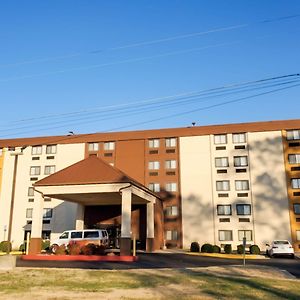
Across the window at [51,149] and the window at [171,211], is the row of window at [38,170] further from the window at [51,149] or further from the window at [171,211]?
the window at [171,211]

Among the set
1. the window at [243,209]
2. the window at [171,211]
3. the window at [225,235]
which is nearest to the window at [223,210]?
the window at [243,209]

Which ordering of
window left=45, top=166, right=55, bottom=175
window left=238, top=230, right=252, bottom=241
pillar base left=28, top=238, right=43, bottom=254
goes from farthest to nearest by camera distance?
1. window left=45, top=166, right=55, bottom=175
2. window left=238, top=230, right=252, bottom=241
3. pillar base left=28, top=238, right=43, bottom=254

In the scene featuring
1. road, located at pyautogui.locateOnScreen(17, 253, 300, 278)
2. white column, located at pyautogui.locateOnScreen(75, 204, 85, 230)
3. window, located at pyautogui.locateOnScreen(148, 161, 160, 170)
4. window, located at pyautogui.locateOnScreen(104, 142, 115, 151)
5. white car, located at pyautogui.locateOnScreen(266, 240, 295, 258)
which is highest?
window, located at pyautogui.locateOnScreen(104, 142, 115, 151)

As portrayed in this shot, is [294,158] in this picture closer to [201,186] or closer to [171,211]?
[201,186]

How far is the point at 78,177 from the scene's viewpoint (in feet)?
94.6

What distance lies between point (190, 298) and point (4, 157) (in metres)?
40.8

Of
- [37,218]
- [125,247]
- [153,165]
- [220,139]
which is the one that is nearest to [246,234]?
[220,139]

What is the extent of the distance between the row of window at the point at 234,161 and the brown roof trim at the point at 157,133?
8.93ft

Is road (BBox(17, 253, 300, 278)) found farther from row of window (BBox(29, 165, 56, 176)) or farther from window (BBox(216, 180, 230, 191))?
row of window (BBox(29, 165, 56, 176))

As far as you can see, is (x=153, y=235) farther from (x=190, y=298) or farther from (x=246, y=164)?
(x=190, y=298)

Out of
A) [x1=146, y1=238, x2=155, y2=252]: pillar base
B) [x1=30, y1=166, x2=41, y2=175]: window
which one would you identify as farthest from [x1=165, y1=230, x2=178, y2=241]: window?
[x1=30, y1=166, x2=41, y2=175]: window

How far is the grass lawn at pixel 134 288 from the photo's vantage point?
9.99 meters

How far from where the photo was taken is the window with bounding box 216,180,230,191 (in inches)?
1580

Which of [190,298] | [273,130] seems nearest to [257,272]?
[190,298]
